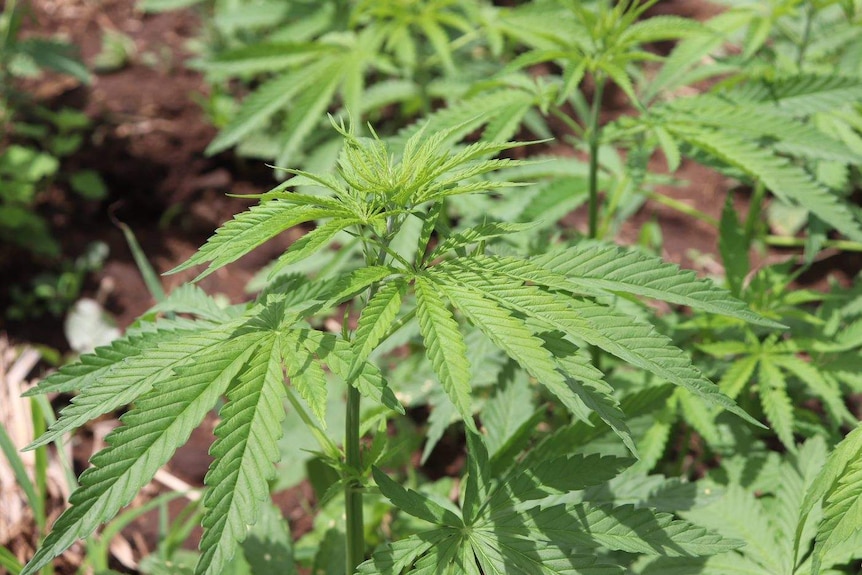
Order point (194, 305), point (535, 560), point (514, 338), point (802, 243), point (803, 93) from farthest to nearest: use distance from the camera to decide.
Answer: point (802, 243) → point (803, 93) → point (194, 305) → point (535, 560) → point (514, 338)

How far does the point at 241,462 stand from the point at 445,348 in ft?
1.29

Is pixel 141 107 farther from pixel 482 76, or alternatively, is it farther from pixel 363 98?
pixel 482 76

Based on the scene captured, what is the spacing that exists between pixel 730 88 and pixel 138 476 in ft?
7.32

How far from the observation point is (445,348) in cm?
132

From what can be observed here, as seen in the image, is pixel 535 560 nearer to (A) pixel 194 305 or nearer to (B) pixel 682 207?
(A) pixel 194 305

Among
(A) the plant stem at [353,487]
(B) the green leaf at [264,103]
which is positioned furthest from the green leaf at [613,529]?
(B) the green leaf at [264,103]

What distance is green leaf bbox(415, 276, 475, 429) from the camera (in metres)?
1.26

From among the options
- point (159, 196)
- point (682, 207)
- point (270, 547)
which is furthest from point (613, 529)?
point (159, 196)

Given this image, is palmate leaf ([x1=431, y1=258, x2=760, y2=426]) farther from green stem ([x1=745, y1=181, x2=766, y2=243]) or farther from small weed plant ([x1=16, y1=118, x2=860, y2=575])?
green stem ([x1=745, y1=181, x2=766, y2=243])

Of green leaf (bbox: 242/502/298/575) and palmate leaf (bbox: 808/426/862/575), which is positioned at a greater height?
palmate leaf (bbox: 808/426/862/575)

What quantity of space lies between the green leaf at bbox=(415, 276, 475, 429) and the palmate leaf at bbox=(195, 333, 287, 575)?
10.8 inches

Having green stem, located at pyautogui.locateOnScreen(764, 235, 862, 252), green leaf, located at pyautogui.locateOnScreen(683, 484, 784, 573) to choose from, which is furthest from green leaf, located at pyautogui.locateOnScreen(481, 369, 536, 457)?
green stem, located at pyautogui.locateOnScreen(764, 235, 862, 252)

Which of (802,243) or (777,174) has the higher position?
(777,174)

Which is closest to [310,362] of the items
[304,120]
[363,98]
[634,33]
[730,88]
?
[634,33]
